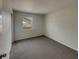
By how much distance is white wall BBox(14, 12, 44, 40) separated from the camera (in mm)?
5329

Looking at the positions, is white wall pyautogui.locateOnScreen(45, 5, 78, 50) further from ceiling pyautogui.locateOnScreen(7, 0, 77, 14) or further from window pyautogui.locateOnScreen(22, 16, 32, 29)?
window pyautogui.locateOnScreen(22, 16, 32, 29)

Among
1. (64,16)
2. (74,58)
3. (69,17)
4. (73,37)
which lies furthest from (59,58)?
(64,16)

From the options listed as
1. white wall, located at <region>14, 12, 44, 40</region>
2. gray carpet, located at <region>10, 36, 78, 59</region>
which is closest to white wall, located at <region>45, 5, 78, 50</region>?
gray carpet, located at <region>10, 36, 78, 59</region>

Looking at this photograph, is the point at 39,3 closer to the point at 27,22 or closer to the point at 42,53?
the point at 42,53

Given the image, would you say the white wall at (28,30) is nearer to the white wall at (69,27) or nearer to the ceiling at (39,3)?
the ceiling at (39,3)

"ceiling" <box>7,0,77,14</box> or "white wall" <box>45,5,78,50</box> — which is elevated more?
"ceiling" <box>7,0,77,14</box>

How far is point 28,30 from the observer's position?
20.1 feet

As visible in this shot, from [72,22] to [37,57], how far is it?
2.54 metres

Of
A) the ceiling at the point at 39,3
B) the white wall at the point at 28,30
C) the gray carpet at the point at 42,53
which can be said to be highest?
the ceiling at the point at 39,3

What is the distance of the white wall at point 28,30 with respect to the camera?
533 centimetres

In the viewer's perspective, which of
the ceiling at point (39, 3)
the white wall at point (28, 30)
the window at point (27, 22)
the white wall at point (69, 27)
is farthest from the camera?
the window at point (27, 22)

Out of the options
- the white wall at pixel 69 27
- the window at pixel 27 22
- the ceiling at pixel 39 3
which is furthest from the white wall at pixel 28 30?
the white wall at pixel 69 27

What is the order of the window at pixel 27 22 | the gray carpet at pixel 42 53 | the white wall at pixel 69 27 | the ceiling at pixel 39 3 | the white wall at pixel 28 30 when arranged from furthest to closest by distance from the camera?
the window at pixel 27 22, the white wall at pixel 28 30, the white wall at pixel 69 27, the ceiling at pixel 39 3, the gray carpet at pixel 42 53

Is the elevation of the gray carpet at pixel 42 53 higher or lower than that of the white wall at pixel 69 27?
lower
